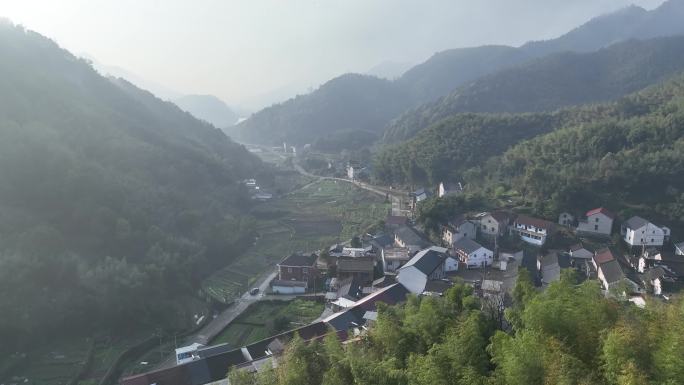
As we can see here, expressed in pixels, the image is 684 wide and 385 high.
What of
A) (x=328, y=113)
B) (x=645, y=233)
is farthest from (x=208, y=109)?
(x=645, y=233)

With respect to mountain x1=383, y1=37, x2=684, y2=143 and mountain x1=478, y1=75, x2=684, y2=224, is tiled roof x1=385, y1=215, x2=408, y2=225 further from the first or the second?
mountain x1=383, y1=37, x2=684, y2=143

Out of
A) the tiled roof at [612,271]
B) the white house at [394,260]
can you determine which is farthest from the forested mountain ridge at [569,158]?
the white house at [394,260]

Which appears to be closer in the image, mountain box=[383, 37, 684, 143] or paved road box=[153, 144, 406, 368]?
paved road box=[153, 144, 406, 368]

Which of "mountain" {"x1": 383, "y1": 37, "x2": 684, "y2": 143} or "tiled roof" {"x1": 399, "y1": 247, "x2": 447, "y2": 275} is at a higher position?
"mountain" {"x1": 383, "y1": 37, "x2": 684, "y2": 143}

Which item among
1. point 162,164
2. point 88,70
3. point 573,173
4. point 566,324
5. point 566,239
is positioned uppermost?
point 88,70

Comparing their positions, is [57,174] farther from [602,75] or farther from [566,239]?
[602,75]

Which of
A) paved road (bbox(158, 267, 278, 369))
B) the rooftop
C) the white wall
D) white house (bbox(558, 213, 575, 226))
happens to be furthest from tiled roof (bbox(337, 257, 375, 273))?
white house (bbox(558, 213, 575, 226))

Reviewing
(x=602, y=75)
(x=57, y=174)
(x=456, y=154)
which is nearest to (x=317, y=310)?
(x=57, y=174)
